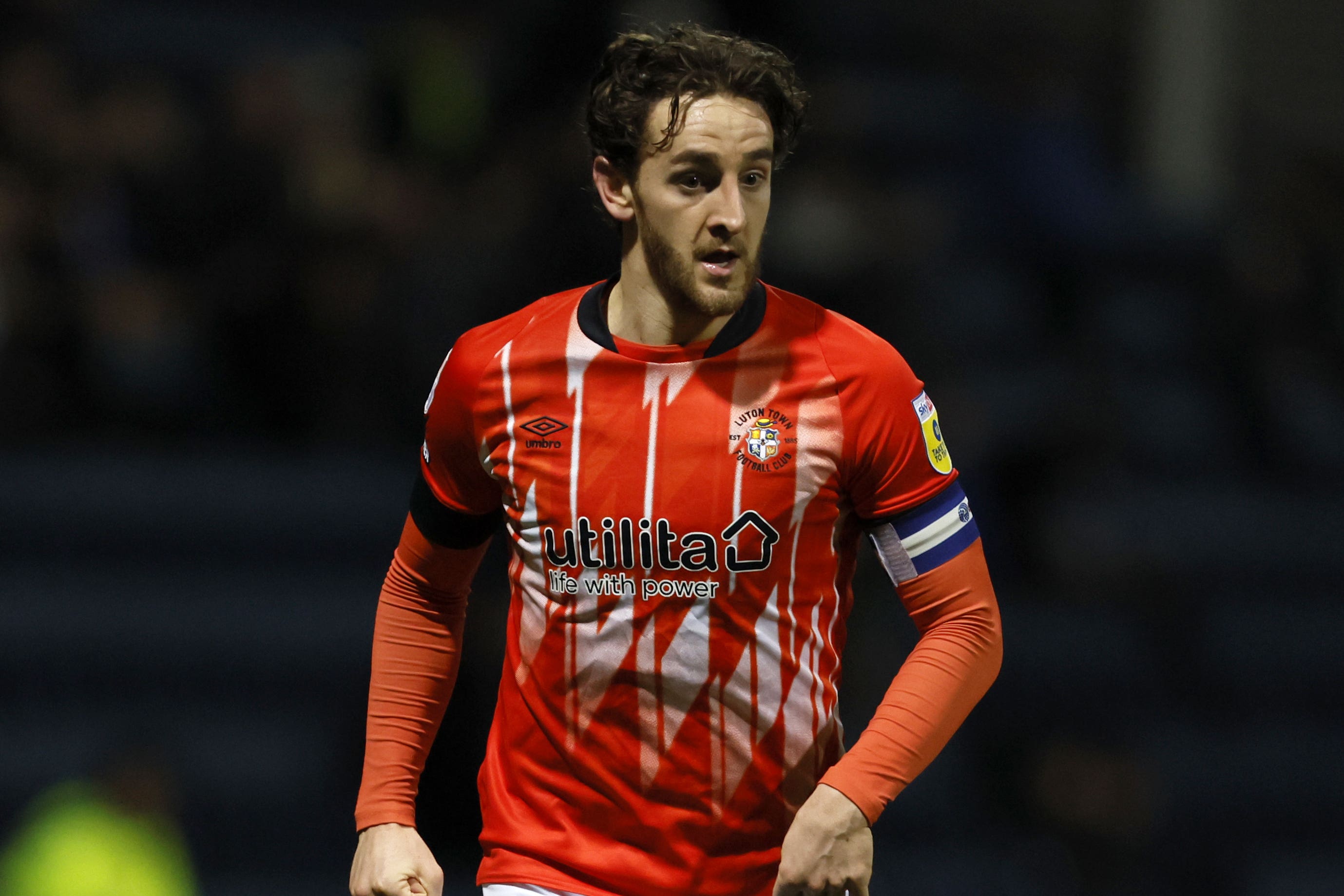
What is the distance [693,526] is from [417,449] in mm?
5265

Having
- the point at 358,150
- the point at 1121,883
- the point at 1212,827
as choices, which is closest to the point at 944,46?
the point at 358,150

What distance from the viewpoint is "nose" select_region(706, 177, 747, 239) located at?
3189 mm

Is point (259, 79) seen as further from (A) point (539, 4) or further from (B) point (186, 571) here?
(B) point (186, 571)

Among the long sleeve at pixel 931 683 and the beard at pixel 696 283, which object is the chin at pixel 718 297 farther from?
the long sleeve at pixel 931 683

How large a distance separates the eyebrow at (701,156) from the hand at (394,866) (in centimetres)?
140

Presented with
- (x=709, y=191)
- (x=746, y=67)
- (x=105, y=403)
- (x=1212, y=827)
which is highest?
(x=746, y=67)

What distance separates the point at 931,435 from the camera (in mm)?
3262

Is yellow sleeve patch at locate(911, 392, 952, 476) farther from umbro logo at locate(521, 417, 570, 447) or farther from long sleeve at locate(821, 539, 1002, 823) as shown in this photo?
umbro logo at locate(521, 417, 570, 447)

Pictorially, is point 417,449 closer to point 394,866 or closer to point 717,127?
point 394,866

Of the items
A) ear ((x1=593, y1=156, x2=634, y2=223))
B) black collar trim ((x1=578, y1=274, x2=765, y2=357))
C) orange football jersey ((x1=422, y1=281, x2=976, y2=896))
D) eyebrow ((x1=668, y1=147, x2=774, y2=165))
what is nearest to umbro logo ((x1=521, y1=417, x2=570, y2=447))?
orange football jersey ((x1=422, y1=281, x2=976, y2=896))

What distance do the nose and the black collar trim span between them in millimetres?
172

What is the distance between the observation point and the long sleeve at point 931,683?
303 cm

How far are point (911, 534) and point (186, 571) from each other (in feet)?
19.5

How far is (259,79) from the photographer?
840 centimetres
